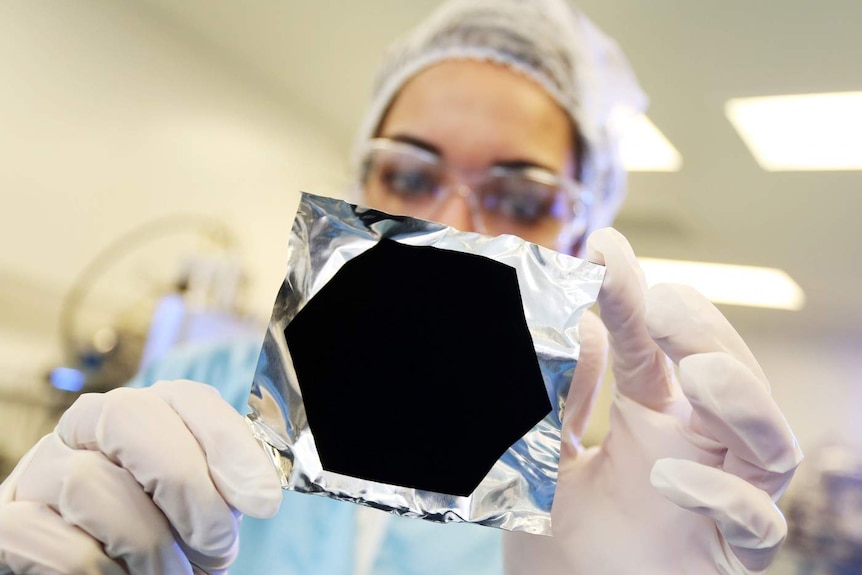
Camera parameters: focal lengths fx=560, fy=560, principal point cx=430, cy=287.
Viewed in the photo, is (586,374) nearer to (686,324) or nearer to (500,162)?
(686,324)

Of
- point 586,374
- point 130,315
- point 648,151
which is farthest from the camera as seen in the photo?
point 648,151

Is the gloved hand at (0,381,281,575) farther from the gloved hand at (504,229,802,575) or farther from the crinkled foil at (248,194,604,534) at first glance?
the gloved hand at (504,229,802,575)

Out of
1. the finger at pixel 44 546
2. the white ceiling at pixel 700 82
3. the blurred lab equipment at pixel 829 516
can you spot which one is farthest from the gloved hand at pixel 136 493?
the blurred lab equipment at pixel 829 516

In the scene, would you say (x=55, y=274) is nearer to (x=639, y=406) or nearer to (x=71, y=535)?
(x=71, y=535)

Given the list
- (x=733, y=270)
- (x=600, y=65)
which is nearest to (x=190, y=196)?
(x=600, y=65)

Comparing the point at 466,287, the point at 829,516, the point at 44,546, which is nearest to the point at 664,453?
the point at 466,287

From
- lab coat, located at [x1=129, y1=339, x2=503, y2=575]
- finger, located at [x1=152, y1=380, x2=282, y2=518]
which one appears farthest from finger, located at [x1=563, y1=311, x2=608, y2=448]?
lab coat, located at [x1=129, y1=339, x2=503, y2=575]

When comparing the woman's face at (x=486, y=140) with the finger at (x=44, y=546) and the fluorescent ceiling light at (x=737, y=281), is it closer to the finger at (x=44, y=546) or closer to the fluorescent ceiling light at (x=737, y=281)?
the finger at (x=44, y=546)

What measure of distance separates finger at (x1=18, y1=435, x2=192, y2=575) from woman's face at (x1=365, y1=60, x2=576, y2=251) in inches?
31.0

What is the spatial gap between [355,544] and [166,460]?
28.1 inches

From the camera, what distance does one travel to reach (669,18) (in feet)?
6.75

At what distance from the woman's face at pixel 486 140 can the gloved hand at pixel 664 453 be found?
0.60 m

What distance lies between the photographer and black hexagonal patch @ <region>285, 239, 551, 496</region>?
42cm

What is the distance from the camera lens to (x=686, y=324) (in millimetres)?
447
